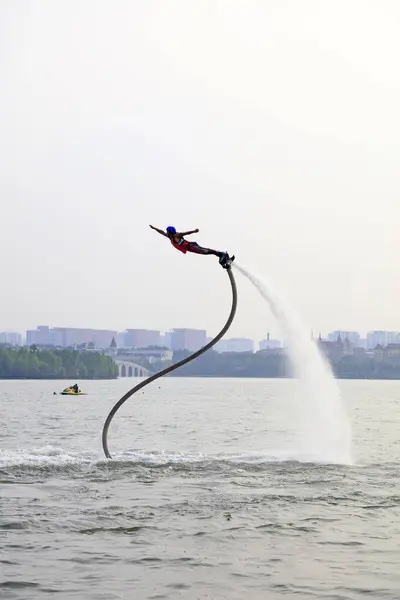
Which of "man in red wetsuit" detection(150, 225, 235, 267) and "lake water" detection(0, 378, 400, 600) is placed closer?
"lake water" detection(0, 378, 400, 600)

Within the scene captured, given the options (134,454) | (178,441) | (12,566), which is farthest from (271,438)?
(12,566)

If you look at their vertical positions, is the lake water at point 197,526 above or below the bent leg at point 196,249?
below

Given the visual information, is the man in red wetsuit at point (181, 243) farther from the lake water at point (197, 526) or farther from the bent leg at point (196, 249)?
the lake water at point (197, 526)

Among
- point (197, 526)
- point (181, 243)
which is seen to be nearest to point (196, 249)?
point (181, 243)

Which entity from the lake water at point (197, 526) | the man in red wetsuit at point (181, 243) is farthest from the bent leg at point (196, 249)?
the lake water at point (197, 526)

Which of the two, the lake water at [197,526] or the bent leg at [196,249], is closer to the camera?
the lake water at [197,526]

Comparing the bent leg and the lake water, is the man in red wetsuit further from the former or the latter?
the lake water

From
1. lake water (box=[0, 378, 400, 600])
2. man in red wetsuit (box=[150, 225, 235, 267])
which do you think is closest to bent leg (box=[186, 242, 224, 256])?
man in red wetsuit (box=[150, 225, 235, 267])

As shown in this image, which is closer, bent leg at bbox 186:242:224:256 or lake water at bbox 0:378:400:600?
lake water at bbox 0:378:400:600

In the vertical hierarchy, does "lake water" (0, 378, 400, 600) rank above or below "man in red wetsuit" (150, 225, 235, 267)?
below

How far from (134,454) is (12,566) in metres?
17.9

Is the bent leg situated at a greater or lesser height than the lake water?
greater

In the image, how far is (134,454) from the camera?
1439 inches

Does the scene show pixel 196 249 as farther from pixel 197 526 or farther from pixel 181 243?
pixel 197 526
